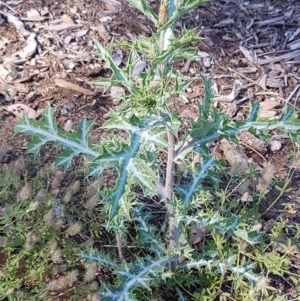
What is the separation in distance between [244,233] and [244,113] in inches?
39.8

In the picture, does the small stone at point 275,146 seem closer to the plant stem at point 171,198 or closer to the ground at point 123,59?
the ground at point 123,59

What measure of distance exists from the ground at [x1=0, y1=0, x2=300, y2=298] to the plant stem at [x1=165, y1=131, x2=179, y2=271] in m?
0.59

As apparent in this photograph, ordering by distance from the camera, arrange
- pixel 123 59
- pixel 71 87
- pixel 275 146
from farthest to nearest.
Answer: pixel 123 59
pixel 71 87
pixel 275 146

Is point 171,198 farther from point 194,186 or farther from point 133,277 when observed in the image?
point 133,277

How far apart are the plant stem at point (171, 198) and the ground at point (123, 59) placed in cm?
59

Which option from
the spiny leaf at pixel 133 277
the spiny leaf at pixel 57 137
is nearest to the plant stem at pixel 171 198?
the spiny leaf at pixel 133 277

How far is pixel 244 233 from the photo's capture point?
212 cm

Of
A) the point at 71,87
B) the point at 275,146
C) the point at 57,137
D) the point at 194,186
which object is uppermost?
the point at 57,137

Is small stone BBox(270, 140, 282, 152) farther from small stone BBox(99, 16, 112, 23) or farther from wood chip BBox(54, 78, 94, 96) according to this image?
small stone BBox(99, 16, 112, 23)

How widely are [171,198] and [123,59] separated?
1.21 m

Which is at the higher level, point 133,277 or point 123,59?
point 123,59

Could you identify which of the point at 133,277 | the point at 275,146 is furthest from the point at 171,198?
the point at 275,146

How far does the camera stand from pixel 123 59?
3.13 meters

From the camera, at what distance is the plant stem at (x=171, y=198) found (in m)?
1.94
